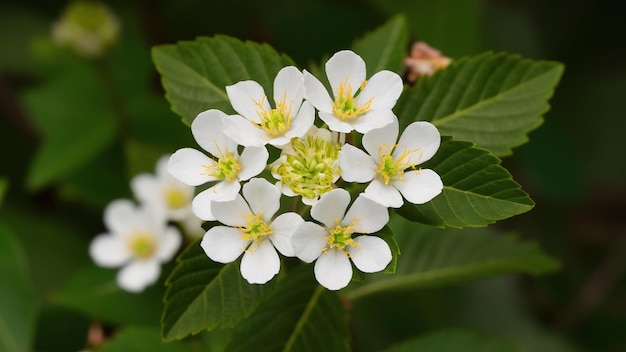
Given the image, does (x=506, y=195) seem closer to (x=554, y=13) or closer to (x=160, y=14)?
(x=160, y=14)

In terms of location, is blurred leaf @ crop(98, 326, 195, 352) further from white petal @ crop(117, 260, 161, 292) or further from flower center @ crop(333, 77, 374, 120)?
flower center @ crop(333, 77, 374, 120)

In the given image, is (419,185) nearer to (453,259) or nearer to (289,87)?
(289,87)

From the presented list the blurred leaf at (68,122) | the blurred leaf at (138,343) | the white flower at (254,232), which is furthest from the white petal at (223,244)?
the blurred leaf at (68,122)

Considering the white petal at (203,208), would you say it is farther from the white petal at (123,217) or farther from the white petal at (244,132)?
the white petal at (123,217)

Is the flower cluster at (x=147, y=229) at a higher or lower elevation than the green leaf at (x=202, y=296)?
lower

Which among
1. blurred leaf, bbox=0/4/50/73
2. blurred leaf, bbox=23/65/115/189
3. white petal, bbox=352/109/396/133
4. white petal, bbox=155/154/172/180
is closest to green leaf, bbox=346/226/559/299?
white petal, bbox=352/109/396/133

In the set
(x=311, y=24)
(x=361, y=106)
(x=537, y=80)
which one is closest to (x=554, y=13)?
(x=311, y=24)

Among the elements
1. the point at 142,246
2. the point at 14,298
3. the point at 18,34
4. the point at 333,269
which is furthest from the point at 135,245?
the point at 18,34
